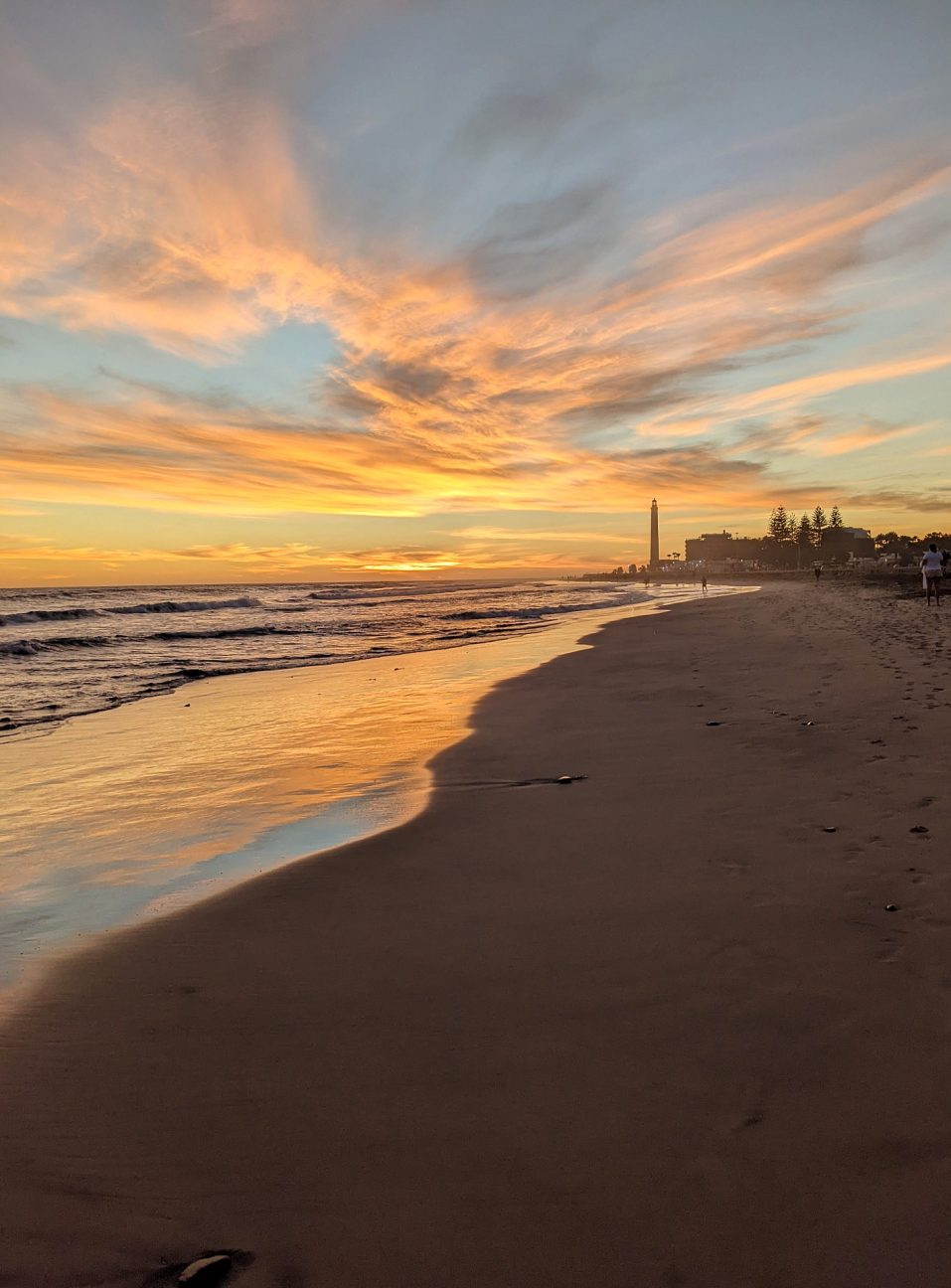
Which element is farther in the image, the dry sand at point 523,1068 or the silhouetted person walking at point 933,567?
the silhouetted person walking at point 933,567

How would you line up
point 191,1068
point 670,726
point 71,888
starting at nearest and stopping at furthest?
point 191,1068 < point 71,888 < point 670,726

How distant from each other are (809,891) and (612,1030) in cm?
173

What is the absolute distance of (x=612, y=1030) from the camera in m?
2.88

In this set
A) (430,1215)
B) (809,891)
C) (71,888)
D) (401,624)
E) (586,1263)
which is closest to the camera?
(586,1263)

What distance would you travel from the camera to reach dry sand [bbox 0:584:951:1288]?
2023 millimetres

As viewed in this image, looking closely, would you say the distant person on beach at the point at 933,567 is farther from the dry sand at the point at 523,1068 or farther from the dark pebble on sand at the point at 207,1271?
the dark pebble on sand at the point at 207,1271

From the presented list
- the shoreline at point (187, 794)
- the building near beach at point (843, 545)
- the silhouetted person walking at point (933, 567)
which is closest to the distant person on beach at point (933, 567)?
the silhouetted person walking at point (933, 567)

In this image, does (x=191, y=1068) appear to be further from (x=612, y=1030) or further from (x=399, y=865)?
(x=399, y=865)

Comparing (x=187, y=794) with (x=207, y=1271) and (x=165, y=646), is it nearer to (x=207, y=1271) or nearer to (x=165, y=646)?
(x=207, y=1271)

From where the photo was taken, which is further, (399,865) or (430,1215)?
(399,865)

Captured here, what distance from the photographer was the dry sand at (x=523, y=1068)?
2.02 metres

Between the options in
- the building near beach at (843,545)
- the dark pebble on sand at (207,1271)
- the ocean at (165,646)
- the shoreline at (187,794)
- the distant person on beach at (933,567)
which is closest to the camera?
the dark pebble on sand at (207,1271)

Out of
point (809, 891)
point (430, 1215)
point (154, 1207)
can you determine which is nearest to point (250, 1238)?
point (154, 1207)

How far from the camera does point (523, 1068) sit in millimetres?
2680
